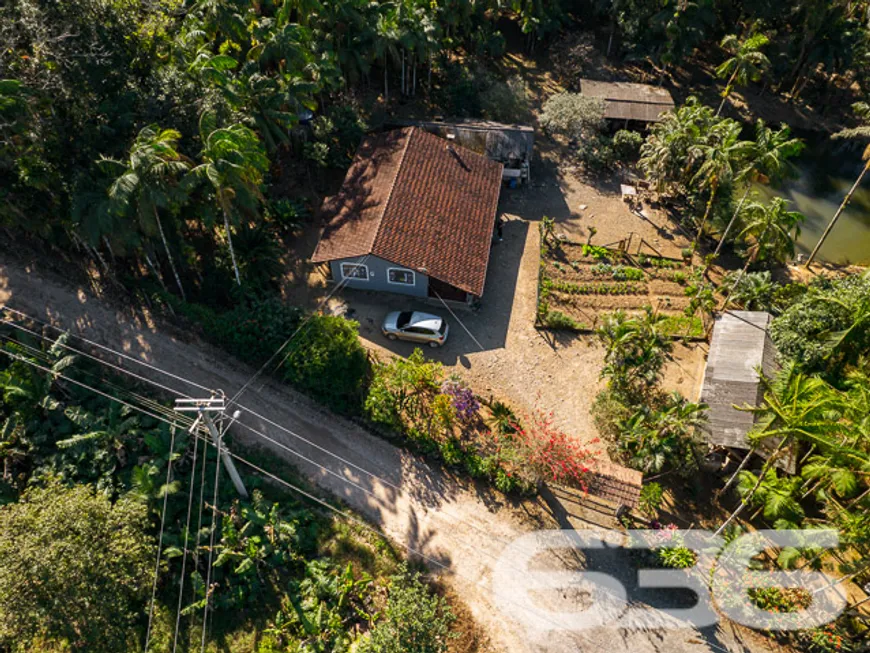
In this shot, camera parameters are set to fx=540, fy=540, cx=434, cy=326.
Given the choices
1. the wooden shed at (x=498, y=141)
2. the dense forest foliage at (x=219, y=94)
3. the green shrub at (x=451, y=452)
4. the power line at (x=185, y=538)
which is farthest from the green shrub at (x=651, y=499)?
the wooden shed at (x=498, y=141)

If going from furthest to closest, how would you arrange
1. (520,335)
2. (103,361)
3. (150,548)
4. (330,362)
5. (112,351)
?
(520,335), (112,351), (103,361), (330,362), (150,548)

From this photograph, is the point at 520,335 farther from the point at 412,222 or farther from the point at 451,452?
the point at 412,222

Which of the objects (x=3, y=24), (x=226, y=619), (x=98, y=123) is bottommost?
(x=226, y=619)

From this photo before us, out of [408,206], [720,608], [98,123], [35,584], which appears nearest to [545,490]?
[720,608]

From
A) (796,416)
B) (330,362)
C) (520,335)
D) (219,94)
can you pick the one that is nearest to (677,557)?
(796,416)

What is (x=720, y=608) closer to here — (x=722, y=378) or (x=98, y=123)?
(x=722, y=378)

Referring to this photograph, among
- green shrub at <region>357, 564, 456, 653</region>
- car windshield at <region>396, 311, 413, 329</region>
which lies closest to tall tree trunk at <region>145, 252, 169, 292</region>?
car windshield at <region>396, 311, 413, 329</region>
